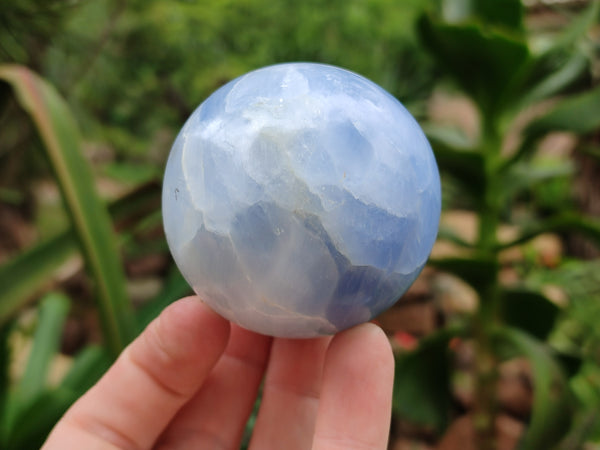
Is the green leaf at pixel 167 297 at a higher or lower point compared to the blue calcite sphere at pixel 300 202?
lower

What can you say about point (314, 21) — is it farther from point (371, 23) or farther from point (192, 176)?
point (192, 176)

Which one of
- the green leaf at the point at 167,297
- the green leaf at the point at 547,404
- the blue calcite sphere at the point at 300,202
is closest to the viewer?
the blue calcite sphere at the point at 300,202

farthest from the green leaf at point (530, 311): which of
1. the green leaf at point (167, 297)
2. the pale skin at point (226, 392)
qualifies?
the green leaf at point (167, 297)

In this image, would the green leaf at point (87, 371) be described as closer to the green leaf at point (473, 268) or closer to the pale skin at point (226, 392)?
the pale skin at point (226, 392)

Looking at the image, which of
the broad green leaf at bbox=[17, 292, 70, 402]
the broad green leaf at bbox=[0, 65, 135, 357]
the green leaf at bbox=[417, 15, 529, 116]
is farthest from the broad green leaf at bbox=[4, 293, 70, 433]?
the green leaf at bbox=[417, 15, 529, 116]

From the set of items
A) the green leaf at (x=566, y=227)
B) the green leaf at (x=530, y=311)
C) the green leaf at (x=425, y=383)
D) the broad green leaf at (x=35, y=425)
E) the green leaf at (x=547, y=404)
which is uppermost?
the green leaf at (x=566, y=227)

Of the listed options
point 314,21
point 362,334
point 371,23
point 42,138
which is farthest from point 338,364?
point 371,23

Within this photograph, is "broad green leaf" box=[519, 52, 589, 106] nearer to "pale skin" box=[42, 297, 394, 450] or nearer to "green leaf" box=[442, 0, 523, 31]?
"green leaf" box=[442, 0, 523, 31]
